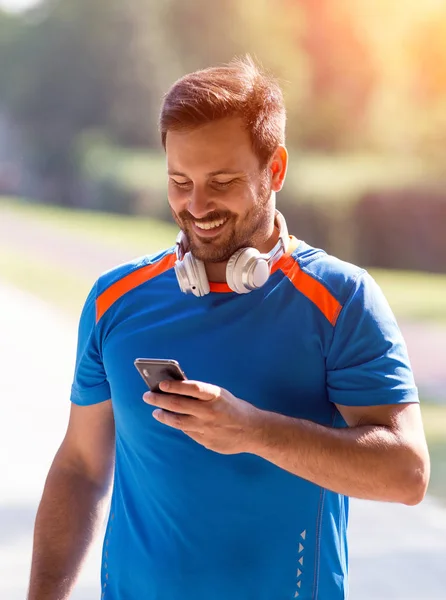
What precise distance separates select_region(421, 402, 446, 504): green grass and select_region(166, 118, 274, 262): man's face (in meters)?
3.04

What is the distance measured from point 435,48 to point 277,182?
685cm

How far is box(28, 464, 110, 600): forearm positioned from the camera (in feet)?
4.61

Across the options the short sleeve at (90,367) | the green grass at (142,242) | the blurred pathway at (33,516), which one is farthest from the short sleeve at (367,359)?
the green grass at (142,242)

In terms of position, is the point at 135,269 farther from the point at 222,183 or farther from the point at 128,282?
the point at 222,183

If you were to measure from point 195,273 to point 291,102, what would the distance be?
640 centimetres

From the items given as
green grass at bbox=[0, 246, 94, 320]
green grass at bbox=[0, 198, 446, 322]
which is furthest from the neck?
green grass at bbox=[0, 246, 94, 320]

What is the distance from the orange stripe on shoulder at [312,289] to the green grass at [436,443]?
2993mm

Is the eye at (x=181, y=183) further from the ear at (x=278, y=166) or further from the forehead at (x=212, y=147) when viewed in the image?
the ear at (x=278, y=166)

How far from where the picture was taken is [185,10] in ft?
27.4

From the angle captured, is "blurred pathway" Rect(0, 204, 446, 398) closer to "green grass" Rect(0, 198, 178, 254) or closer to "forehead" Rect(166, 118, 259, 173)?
"green grass" Rect(0, 198, 178, 254)

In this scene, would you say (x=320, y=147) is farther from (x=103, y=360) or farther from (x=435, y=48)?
(x=103, y=360)

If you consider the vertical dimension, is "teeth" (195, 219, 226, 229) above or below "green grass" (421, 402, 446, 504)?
below

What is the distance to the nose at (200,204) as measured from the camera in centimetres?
130

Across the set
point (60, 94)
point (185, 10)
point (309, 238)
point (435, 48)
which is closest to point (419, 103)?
point (435, 48)
